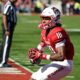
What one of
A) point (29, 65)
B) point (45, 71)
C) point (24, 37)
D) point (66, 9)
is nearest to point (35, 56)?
point (45, 71)

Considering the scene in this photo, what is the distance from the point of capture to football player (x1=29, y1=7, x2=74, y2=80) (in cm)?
790

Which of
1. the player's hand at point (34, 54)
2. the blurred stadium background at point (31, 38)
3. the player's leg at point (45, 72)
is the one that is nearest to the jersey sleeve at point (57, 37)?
the player's hand at point (34, 54)

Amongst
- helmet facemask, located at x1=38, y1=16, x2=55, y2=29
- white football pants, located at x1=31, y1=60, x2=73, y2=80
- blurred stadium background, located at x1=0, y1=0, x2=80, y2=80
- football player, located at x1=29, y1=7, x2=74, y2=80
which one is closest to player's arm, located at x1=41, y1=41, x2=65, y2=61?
football player, located at x1=29, y1=7, x2=74, y2=80

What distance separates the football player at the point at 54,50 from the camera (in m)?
7.90

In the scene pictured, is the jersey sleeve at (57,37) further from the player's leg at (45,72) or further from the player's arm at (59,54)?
the player's leg at (45,72)

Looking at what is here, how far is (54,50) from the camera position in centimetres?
802

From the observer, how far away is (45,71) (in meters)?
8.00

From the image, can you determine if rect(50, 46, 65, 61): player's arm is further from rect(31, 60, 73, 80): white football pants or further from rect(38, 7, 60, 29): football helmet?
rect(38, 7, 60, 29): football helmet

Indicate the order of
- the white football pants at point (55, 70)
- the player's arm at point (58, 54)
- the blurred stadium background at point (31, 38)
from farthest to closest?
1. the blurred stadium background at point (31, 38)
2. the white football pants at point (55, 70)
3. the player's arm at point (58, 54)

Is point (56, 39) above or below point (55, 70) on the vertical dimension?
above

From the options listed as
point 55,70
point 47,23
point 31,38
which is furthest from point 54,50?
point 31,38

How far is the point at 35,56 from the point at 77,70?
5.68 metres

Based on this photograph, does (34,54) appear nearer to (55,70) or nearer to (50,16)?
(55,70)

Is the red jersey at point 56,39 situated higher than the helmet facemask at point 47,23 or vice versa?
the helmet facemask at point 47,23
